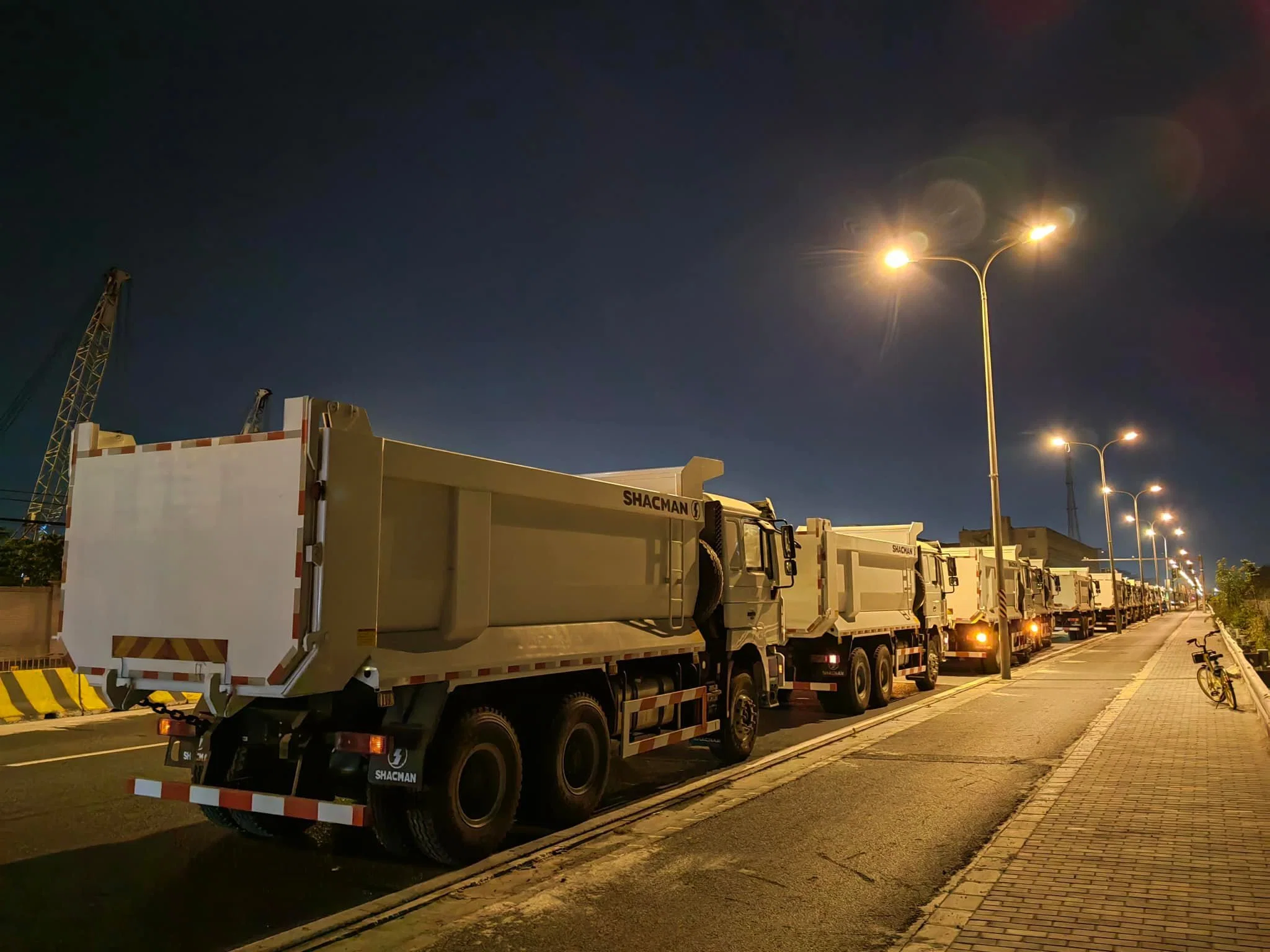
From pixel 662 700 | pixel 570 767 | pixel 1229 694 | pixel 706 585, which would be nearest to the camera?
pixel 570 767

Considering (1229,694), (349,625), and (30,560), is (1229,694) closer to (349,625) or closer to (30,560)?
(349,625)

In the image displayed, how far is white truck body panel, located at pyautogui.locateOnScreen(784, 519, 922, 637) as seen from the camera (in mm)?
13641

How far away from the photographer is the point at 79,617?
6289mm

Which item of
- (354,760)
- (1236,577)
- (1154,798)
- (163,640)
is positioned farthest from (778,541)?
(1236,577)

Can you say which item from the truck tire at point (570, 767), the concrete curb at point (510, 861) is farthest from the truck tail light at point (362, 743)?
the truck tire at point (570, 767)

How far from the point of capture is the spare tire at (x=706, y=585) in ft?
31.7

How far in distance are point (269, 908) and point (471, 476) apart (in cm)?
291

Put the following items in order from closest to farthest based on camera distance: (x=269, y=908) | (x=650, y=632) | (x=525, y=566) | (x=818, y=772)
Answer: (x=269, y=908)
(x=525, y=566)
(x=650, y=632)
(x=818, y=772)

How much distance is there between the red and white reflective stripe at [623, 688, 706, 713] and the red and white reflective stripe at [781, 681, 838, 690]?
4.94 meters

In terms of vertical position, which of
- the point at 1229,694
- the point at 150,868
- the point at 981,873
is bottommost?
the point at 150,868

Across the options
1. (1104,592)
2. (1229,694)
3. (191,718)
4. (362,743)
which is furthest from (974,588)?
(1104,592)

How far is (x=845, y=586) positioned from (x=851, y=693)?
63.1 inches

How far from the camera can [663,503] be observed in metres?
8.98

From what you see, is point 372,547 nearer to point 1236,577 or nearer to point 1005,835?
point 1005,835
